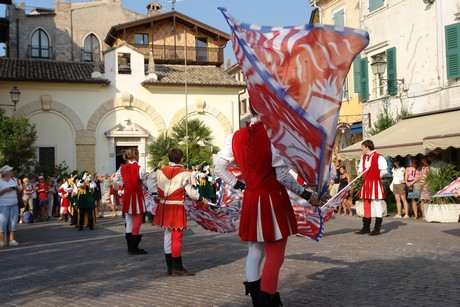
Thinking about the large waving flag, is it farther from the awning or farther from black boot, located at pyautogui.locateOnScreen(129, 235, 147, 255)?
the awning

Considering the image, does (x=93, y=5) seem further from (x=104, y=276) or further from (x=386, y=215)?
(x=104, y=276)

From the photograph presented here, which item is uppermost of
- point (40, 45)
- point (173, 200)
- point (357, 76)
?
point (40, 45)

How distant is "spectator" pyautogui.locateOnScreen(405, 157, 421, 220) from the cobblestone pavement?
12.0ft

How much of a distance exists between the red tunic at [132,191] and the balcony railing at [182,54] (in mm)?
34838

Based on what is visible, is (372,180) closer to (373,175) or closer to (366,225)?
(373,175)

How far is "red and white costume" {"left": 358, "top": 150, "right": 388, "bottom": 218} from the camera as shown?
41.4 ft

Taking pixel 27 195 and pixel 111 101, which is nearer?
pixel 27 195

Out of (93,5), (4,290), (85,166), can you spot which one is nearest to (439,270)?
(4,290)

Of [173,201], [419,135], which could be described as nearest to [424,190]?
[419,135]

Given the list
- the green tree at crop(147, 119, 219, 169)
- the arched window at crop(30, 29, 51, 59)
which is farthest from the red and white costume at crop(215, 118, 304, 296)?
the arched window at crop(30, 29, 51, 59)

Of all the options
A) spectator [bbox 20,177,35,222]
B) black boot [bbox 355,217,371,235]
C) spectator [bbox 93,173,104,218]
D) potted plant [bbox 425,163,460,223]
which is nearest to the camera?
black boot [bbox 355,217,371,235]

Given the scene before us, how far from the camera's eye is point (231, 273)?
28.7 ft

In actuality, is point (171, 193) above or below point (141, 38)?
below

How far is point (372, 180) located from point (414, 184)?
5740 mm
